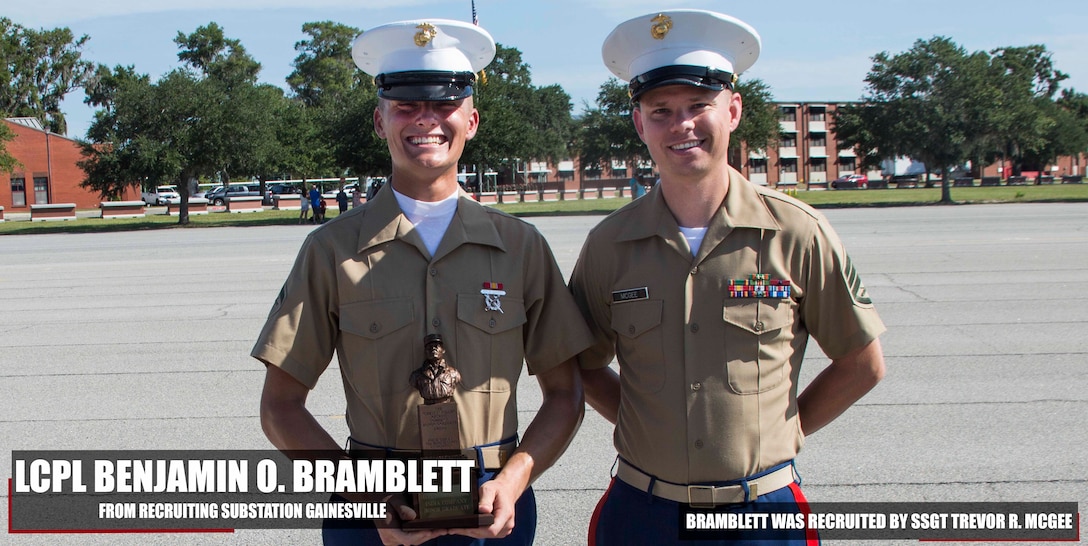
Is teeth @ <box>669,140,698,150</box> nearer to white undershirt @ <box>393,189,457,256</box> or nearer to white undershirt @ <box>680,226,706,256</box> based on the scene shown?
white undershirt @ <box>680,226,706,256</box>

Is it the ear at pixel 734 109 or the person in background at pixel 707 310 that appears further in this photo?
the ear at pixel 734 109

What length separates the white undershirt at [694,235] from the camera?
2.93 m

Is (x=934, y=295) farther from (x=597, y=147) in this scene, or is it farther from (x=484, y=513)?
(x=597, y=147)

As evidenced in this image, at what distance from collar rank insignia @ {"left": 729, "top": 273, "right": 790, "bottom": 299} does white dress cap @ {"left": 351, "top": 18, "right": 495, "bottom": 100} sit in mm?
1037

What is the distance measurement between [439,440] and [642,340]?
78 centimetres

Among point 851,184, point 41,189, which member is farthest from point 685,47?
point 851,184

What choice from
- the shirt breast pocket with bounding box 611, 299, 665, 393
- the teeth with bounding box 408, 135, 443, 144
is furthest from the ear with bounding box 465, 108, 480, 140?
the shirt breast pocket with bounding box 611, 299, 665, 393

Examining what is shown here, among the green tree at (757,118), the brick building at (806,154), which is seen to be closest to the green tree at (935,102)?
the green tree at (757,118)

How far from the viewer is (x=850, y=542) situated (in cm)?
470

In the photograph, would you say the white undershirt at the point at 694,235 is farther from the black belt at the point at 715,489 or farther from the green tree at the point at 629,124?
the green tree at the point at 629,124

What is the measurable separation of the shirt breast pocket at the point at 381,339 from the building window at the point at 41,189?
7403cm

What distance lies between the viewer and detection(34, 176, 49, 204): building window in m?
67.6

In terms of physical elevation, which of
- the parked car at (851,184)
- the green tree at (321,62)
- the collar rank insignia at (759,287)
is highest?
the green tree at (321,62)

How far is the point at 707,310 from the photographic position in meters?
2.88
